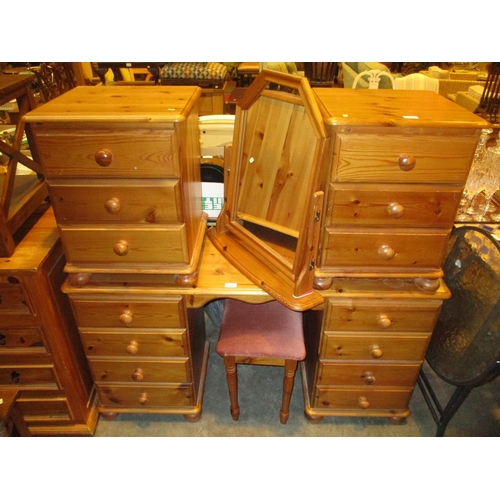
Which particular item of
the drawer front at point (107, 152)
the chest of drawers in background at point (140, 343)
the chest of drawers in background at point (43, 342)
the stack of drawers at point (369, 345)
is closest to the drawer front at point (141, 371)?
the chest of drawers in background at point (140, 343)

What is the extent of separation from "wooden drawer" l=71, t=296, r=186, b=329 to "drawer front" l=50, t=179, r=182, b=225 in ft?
1.10

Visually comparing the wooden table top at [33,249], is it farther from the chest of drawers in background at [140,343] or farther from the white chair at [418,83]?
the white chair at [418,83]

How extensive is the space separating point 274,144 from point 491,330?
107cm

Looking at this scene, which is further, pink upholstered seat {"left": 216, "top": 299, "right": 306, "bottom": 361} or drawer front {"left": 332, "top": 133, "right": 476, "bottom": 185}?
pink upholstered seat {"left": 216, "top": 299, "right": 306, "bottom": 361}

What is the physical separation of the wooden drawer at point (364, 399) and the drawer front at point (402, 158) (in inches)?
38.5

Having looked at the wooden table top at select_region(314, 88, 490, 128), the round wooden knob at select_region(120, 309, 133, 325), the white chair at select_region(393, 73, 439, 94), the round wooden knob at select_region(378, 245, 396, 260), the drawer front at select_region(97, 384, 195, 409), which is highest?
the wooden table top at select_region(314, 88, 490, 128)

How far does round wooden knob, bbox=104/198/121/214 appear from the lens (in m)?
1.24

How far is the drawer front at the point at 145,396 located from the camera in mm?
1735

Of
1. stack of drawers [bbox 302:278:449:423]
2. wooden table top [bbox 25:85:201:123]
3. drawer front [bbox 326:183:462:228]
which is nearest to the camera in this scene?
wooden table top [bbox 25:85:201:123]

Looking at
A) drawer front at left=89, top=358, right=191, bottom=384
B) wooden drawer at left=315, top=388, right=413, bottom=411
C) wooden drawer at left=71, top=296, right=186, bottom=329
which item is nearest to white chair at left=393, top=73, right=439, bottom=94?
wooden drawer at left=315, top=388, right=413, bottom=411

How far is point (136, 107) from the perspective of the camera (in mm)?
1191

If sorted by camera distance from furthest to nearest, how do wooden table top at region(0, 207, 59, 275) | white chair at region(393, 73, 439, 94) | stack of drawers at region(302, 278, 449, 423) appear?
white chair at region(393, 73, 439, 94) → stack of drawers at region(302, 278, 449, 423) → wooden table top at region(0, 207, 59, 275)

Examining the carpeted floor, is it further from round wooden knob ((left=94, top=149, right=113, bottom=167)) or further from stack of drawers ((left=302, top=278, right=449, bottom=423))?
round wooden knob ((left=94, top=149, right=113, bottom=167))

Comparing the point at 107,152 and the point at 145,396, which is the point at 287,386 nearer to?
the point at 145,396
